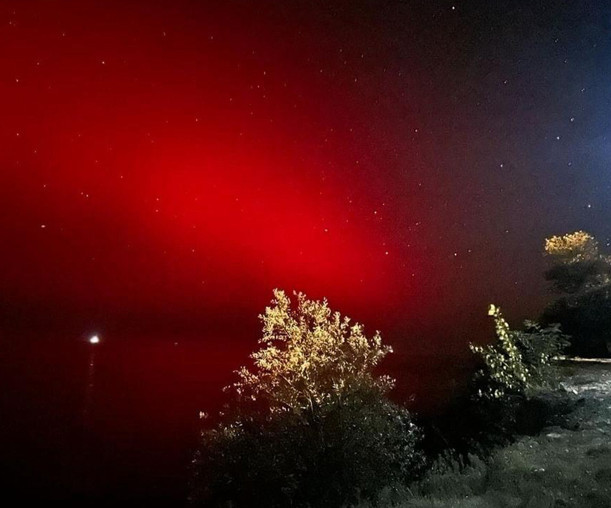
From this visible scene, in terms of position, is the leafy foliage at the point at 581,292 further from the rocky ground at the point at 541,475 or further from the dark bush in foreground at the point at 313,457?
the dark bush in foreground at the point at 313,457

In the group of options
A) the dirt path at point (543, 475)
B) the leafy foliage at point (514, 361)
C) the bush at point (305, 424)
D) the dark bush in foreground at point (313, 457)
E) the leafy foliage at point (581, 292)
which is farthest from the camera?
the leafy foliage at point (581, 292)

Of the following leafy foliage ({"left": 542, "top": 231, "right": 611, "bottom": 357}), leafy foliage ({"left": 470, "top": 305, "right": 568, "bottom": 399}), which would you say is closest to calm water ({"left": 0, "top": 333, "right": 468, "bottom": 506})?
leafy foliage ({"left": 470, "top": 305, "right": 568, "bottom": 399})

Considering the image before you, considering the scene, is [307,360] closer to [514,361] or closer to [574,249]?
[514,361]

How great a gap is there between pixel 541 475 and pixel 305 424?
550cm

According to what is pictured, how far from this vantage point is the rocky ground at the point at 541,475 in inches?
346

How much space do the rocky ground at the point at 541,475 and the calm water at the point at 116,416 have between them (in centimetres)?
674

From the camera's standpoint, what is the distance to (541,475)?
970cm

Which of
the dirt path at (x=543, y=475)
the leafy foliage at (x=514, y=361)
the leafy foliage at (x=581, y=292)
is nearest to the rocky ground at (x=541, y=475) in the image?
the dirt path at (x=543, y=475)

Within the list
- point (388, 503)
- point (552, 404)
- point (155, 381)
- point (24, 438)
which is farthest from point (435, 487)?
point (155, 381)

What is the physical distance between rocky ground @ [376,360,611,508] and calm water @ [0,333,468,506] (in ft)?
22.1

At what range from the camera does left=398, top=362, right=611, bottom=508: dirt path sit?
876 cm

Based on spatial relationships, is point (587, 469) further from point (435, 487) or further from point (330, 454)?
point (330, 454)

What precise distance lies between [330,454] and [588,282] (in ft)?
53.5

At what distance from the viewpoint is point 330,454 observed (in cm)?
1316
